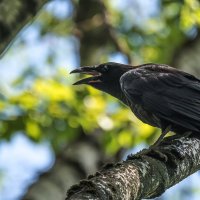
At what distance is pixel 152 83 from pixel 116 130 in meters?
1.76

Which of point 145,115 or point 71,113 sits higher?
point 145,115

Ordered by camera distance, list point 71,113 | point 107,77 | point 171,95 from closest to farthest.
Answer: point 171,95
point 107,77
point 71,113

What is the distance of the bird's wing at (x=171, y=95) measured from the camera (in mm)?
4594

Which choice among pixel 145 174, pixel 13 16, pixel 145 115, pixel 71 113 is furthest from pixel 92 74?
pixel 145 174

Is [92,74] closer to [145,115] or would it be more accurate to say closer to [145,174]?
[145,115]

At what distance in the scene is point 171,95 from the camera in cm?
504

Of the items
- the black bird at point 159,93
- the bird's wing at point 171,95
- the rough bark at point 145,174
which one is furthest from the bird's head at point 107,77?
the rough bark at point 145,174

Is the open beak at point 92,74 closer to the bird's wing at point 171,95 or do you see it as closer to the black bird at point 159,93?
the black bird at point 159,93

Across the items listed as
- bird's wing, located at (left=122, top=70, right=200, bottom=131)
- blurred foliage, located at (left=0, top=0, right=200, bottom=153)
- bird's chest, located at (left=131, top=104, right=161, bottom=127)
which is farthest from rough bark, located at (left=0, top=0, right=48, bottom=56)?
blurred foliage, located at (left=0, top=0, right=200, bottom=153)

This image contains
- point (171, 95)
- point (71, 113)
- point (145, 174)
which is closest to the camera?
point (145, 174)

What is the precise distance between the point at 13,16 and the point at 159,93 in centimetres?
204

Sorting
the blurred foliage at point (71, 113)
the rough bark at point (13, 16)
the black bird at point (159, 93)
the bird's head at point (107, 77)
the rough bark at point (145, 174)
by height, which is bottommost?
the blurred foliage at point (71, 113)

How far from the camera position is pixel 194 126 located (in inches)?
173

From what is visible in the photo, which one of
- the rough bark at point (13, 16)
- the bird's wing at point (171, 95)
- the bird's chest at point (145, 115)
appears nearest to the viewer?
the rough bark at point (13, 16)
